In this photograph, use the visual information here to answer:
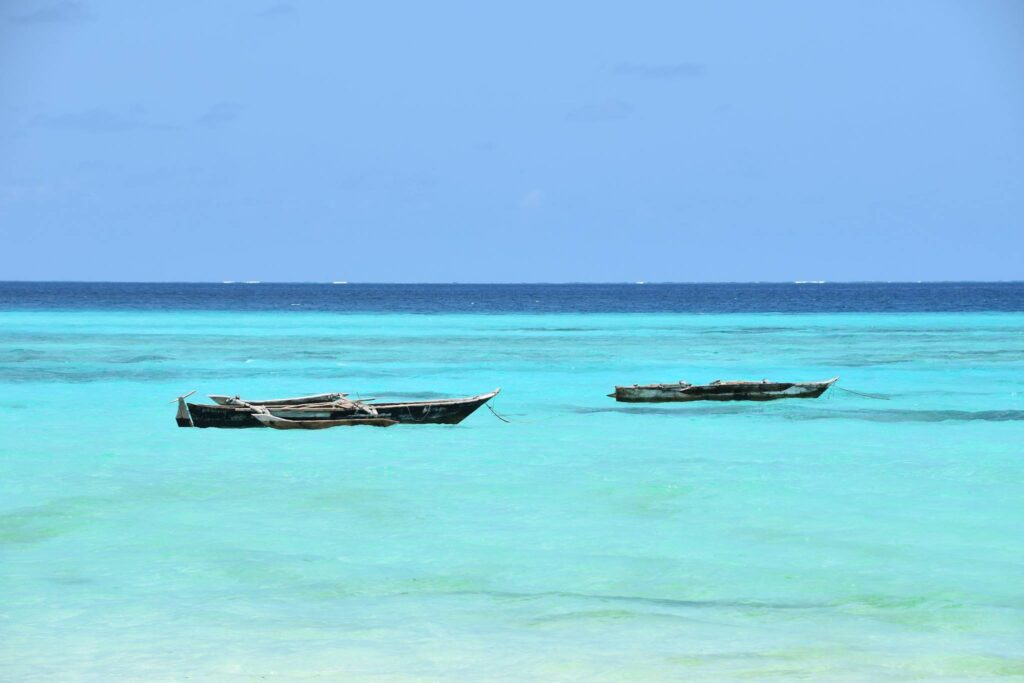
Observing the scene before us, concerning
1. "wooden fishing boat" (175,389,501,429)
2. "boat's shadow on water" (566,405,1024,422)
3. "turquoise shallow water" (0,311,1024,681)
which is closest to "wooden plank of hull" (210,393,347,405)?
"wooden fishing boat" (175,389,501,429)

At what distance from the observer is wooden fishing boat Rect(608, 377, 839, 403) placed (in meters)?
27.4

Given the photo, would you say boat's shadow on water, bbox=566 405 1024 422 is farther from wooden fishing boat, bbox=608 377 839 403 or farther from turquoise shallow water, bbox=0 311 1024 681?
wooden fishing boat, bbox=608 377 839 403

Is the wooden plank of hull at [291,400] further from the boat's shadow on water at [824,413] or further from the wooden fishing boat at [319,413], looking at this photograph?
the boat's shadow on water at [824,413]

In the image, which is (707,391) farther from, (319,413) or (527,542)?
(527,542)

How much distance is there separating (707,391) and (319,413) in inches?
377

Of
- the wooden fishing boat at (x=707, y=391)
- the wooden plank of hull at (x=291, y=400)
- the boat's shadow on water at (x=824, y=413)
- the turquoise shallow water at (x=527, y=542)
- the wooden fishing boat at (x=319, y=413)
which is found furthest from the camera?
the wooden fishing boat at (x=707, y=391)

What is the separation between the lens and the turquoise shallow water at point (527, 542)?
9.68m

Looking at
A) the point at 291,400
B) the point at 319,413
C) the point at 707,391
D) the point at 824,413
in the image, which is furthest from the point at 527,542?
the point at 707,391

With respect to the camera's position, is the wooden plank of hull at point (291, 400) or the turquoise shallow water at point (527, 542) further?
the wooden plank of hull at point (291, 400)

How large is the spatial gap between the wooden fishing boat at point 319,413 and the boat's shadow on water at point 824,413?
4263mm

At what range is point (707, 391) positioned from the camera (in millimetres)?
27500

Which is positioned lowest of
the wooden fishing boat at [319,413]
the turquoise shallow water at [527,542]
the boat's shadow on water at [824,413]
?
the turquoise shallow water at [527,542]

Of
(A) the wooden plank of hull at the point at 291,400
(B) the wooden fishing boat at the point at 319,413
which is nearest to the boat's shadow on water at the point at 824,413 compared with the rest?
(B) the wooden fishing boat at the point at 319,413

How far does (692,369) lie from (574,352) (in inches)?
359
